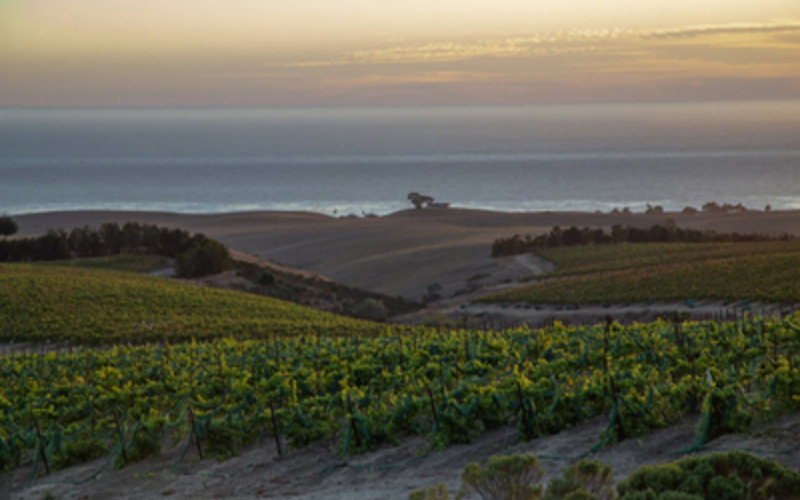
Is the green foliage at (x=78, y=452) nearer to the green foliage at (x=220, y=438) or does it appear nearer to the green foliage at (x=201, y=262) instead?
the green foliage at (x=220, y=438)

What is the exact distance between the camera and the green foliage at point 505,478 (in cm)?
576

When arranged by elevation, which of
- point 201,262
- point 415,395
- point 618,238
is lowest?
point 415,395

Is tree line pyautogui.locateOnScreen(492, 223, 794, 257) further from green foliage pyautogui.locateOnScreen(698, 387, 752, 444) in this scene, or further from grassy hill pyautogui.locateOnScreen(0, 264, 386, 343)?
green foliage pyautogui.locateOnScreen(698, 387, 752, 444)

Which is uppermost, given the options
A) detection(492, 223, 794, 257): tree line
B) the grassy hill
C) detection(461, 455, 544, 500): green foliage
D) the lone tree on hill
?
the lone tree on hill

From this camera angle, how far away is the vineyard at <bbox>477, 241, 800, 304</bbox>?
26.8 metres

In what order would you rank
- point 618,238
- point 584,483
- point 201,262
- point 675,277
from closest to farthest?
point 584,483 → point 675,277 → point 201,262 → point 618,238

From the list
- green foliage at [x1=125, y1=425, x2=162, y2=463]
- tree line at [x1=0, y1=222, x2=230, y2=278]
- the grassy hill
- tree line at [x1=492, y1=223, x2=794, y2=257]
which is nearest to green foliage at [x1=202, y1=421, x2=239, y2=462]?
green foliage at [x1=125, y1=425, x2=162, y2=463]

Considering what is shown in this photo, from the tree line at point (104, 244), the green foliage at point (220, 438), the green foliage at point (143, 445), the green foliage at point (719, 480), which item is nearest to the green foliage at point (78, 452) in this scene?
the green foliage at point (143, 445)

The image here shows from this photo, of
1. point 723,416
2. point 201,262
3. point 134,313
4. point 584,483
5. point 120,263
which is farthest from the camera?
point 120,263

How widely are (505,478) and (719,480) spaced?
1.44 metres

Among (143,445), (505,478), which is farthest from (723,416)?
(143,445)

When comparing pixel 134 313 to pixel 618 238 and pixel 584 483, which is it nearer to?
pixel 584 483

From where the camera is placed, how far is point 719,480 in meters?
5.36

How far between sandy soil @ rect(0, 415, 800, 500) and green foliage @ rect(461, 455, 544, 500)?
1328 mm
